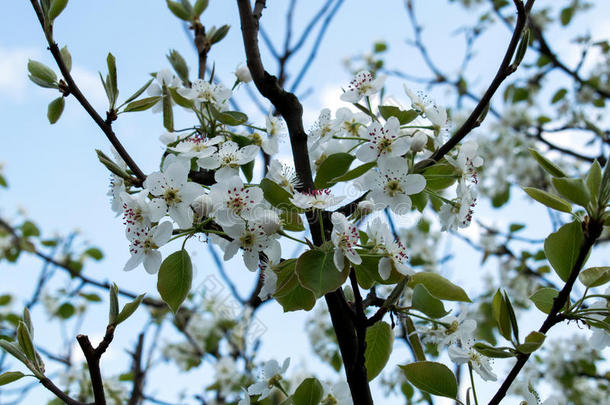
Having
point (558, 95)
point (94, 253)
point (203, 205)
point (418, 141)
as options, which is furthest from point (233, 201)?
point (558, 95)

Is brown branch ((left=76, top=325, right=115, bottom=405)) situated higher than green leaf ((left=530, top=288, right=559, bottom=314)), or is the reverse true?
green leaf ((left=530, top=288, right=559, bottom=314))

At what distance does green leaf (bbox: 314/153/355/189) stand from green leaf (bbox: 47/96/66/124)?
2.13 ft

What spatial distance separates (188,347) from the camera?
4254 mm

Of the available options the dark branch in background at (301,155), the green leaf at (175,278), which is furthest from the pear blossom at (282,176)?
the green leaf at (175,278)

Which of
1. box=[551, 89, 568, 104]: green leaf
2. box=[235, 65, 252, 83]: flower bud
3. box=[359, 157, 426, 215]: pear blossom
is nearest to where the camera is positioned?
box=[359, 157, 426, 215]: pear blossom

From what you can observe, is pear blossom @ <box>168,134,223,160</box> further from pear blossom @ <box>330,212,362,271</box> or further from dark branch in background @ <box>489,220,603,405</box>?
dark branch in background @ <box>489,220,603,405</box>

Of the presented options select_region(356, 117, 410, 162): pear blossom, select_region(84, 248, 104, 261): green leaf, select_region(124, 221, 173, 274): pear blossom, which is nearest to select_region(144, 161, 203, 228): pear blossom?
select_region(124, 221, 173, 274): pear blossom

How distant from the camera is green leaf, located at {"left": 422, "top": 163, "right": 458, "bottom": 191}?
4.01 feet

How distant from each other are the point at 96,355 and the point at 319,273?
399 millimetres

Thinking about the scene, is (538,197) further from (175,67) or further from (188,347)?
(188,347)

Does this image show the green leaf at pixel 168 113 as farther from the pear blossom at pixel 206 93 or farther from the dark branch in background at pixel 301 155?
the dark branch in background at pixel 301 155

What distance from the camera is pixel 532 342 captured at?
910mm

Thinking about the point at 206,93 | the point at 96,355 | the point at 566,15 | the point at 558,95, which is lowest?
the point at 96,355

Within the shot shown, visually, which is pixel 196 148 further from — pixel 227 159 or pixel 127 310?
pixel 127 310
